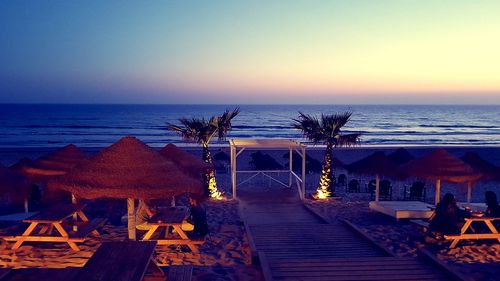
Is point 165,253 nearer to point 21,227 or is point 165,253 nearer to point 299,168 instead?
point 21,227

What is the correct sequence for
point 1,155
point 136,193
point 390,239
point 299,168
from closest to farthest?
point 136,193, point 390,239, point 299,168, point 1,155

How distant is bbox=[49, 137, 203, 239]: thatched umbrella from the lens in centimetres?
616

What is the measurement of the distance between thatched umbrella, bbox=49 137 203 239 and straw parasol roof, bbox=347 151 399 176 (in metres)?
8.09

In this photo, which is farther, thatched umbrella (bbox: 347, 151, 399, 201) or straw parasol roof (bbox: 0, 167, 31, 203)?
thatched umbrella (bbox: 347, 151, 399, 201)

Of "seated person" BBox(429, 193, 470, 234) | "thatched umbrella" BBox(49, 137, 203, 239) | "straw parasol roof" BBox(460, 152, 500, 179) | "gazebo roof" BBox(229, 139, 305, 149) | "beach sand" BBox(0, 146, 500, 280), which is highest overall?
"thatched umbrella" BBox(49, 137, 203, 239)

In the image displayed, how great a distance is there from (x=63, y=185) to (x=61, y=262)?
2019 mm

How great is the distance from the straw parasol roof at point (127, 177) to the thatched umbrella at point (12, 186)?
1.87m

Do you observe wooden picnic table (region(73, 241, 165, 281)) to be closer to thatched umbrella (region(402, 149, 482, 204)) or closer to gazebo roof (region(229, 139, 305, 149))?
thatched umbrella (region(402, 149, 482, 204))

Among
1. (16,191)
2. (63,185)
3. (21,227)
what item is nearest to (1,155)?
(21,227)

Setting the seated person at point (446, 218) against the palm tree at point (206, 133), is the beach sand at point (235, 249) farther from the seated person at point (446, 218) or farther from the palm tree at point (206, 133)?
the palm tree at point (206, 133)

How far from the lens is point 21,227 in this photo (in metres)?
9.91

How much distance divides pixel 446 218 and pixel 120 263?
7191mm

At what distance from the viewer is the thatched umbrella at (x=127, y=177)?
6.16m

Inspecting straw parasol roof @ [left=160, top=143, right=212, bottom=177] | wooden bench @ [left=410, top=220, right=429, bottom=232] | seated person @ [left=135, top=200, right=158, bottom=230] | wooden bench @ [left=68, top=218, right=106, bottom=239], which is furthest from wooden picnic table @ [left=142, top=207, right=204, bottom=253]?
wooden bench @ [left=410, top=220, right=429, bottom=232]
